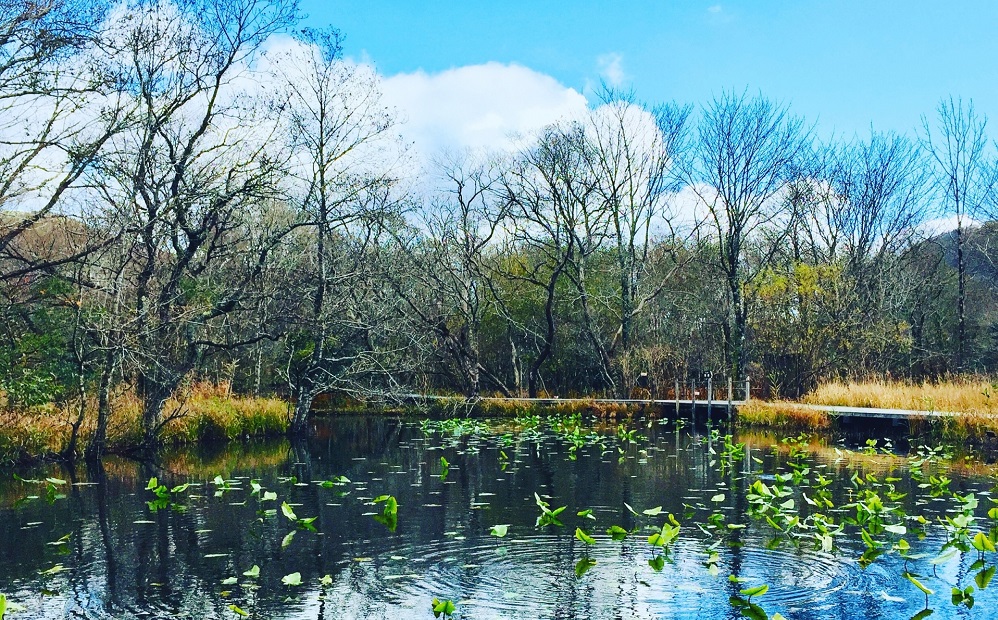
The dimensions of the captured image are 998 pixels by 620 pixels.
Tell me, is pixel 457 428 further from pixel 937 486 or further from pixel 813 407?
pixel 937 486

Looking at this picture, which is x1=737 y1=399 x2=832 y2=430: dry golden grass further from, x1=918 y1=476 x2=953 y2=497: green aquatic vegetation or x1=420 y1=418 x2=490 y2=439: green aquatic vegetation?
x1=918 y1=476 x2=953 y2=497: green aquatic vegetation

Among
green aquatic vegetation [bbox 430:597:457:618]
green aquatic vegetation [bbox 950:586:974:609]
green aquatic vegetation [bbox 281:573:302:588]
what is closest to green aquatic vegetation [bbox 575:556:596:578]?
green aquatic vegetation [bbox 430:597:457:618]

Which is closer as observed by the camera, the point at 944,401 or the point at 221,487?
the point at 221,487

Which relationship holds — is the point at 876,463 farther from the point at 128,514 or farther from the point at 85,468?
the point at 85,468

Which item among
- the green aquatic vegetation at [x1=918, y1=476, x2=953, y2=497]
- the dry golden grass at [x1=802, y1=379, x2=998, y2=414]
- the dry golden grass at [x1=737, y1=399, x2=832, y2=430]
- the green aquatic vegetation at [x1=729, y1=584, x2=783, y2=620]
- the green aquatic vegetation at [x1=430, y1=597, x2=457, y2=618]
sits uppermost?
the dry golden grass at [x1=802, y1=379, x2=998, y2=414]

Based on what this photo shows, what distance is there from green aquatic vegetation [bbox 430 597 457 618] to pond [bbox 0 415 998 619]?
18 mm

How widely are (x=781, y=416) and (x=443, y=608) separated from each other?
19620 millimetres

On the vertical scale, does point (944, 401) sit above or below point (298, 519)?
above

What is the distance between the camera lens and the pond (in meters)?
7.48

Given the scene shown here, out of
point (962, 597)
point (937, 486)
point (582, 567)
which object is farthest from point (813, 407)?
point (582, 567)

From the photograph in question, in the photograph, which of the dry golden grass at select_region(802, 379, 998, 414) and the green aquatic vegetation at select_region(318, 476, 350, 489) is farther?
the dry golden grass at select_region(802, 379, 998, 414)

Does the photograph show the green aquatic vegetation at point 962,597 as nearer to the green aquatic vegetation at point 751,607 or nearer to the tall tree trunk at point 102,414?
the green aquatic vegetation at point 751,607

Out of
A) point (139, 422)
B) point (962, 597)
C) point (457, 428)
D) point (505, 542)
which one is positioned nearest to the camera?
point (962, 597)

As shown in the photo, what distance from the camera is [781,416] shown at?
24.8 m
